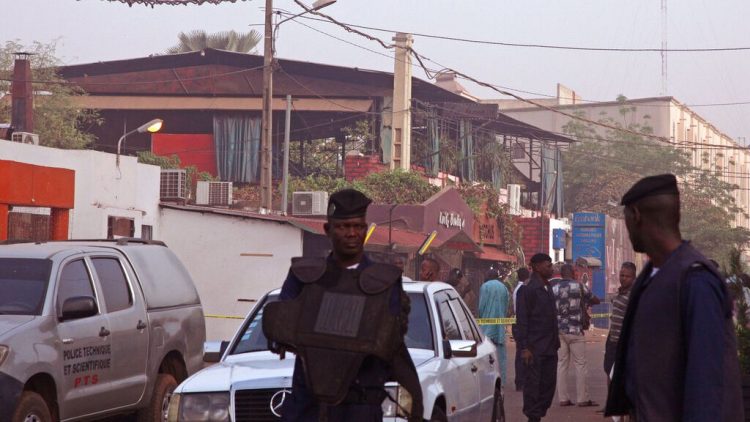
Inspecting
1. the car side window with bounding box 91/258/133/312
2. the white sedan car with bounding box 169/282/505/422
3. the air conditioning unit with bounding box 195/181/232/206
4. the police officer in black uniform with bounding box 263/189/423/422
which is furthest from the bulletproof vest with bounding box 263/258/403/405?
the air conditioning unit with bounding box 195/181/232/206

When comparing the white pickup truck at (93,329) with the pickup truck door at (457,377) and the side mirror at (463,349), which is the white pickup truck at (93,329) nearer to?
the pickup truck door at (457,377)

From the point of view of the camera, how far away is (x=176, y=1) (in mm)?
31625

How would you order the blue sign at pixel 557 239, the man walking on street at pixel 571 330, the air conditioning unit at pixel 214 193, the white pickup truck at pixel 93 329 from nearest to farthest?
the white pickup truck at pixel 93 329
the man walking on street at pixel 571 330
the air conditioning unit at pixel 214 193
the blue sign at pixel 557 239

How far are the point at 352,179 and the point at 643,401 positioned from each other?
3775cm

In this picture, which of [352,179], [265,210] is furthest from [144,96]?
[265,210]

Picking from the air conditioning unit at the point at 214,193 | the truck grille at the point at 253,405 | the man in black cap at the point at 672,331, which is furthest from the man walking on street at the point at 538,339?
the air conditioning unit at the point at 214,193

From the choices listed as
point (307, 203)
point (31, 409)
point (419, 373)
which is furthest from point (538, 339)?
point (307, 203)

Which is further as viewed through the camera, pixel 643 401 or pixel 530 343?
pixel 530 343

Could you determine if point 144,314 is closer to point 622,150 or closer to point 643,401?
point 643,401

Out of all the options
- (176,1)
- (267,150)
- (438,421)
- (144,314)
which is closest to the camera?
(438,421)

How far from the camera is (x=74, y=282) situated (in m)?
10.8

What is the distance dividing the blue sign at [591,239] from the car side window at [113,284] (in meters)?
32.6

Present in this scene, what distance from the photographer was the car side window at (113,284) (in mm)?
11281

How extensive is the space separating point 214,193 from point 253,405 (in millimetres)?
26370
